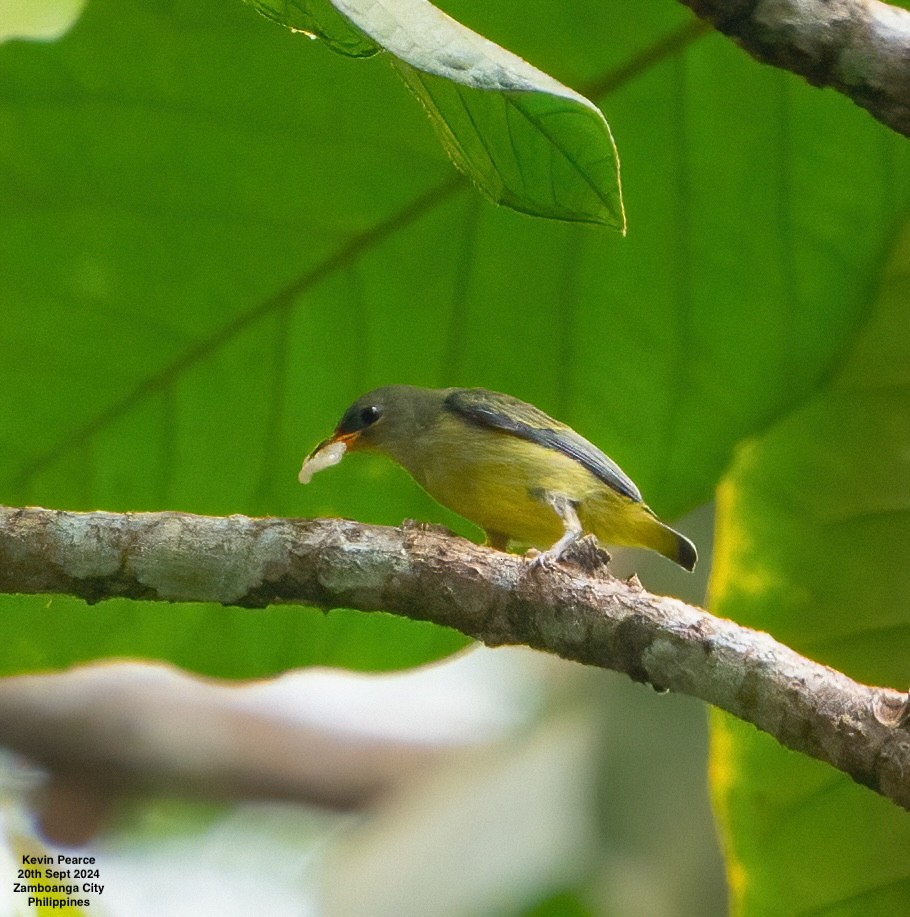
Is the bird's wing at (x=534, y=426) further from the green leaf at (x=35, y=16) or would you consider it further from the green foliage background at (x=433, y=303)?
the green leaf at (x=35, y=16)

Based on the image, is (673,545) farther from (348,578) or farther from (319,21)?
(319,21)

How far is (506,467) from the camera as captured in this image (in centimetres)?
345

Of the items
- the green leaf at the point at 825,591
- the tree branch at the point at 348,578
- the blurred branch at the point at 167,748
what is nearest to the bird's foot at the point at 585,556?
the tree branch at the point at 348,578

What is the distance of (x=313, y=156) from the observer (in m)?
2.89

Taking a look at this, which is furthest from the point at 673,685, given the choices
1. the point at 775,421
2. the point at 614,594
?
the point at 775,421

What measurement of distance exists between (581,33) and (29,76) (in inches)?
44.1

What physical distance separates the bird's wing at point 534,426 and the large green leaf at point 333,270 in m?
0.15

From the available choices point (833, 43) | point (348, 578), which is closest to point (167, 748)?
point (348, 578)

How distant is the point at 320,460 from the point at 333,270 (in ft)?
1.37

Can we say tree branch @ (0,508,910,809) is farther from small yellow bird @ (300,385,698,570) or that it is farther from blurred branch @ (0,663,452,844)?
blurred branch @ (0,663,452,844)

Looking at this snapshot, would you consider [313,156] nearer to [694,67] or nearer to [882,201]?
[694,67]

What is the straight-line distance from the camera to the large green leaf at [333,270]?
2.79m

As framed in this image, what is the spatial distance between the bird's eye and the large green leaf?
A: 181mm

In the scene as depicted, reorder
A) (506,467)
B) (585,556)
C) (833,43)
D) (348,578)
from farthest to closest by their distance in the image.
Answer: (506,467) < (585,556) < (348,578) < (833,43)
